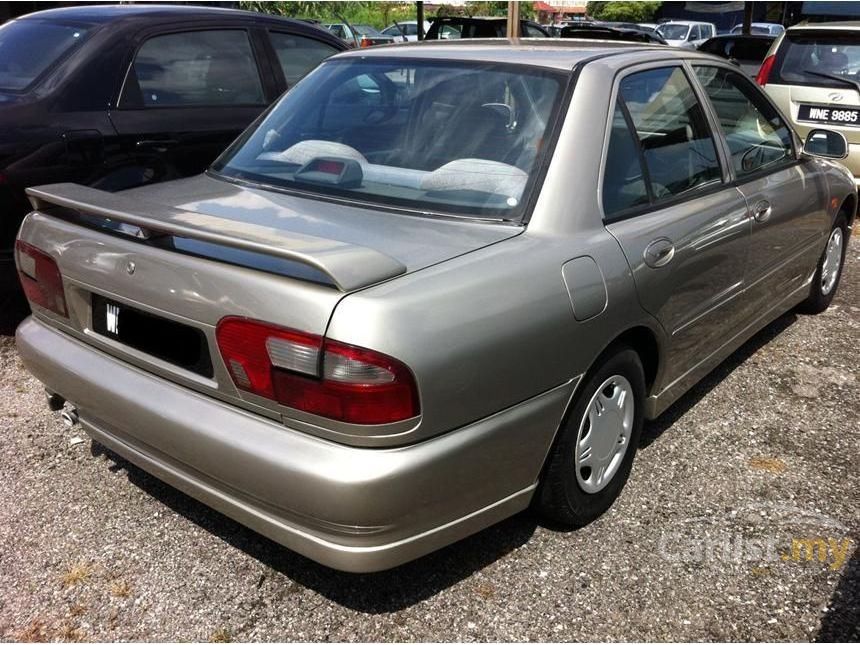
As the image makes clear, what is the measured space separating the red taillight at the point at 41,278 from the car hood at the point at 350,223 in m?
0.38

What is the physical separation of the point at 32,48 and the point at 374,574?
382 cm

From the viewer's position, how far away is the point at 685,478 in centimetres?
326


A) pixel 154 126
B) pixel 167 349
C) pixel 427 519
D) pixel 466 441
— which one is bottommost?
pixel 427 519

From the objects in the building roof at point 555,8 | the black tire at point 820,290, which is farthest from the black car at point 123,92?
the building roof at point 555,8

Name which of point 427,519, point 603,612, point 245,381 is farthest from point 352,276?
point 603,612

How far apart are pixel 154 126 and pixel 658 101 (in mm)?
2922

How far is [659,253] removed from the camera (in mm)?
2873

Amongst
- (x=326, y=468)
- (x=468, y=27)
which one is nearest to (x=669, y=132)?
(x=326, y=468)

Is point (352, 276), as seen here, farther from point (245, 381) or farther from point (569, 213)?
point (569, 213)

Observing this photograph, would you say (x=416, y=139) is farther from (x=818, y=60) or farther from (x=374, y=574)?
(x=818, y=60)

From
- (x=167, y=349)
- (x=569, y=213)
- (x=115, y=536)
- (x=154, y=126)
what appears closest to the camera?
(x=167, y=349)

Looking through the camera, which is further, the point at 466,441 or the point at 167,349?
the point at 167,349

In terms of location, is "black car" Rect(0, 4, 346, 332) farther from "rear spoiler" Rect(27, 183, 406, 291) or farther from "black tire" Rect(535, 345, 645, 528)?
"black tire" Rect(535, 345, 645, 528)

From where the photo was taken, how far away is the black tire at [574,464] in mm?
2611
